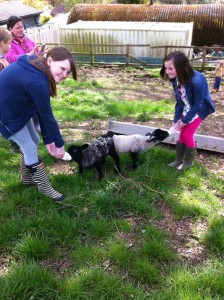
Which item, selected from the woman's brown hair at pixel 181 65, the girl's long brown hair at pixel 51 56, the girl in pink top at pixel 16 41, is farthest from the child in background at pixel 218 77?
the girl's long brown hair at pixel 51 56

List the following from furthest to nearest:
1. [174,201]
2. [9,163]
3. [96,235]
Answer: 1. [9,163]
2. [174,201]
3. [96,235]

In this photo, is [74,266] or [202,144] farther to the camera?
[202,144]

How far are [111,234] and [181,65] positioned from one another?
2.21 m

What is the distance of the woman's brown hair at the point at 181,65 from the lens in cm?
340

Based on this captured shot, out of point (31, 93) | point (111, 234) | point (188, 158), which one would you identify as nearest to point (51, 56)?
point (31, 93)

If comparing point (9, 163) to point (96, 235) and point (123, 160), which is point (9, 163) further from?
point (96, 235)

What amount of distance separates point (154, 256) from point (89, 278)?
714 millimetres

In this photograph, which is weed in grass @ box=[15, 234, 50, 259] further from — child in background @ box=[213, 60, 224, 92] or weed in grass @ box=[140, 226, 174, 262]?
child in background @ box=[213, 60, 224, 92]

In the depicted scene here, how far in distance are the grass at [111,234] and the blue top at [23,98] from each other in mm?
948

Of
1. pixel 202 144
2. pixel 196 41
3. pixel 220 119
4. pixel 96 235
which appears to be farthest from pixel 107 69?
pixel 196 41

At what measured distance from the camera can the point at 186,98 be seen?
389 centimetres

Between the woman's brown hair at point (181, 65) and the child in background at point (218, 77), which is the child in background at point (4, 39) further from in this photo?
the child in background at point (218, 77)

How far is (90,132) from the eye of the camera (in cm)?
598

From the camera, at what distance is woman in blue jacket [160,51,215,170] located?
136 inches
